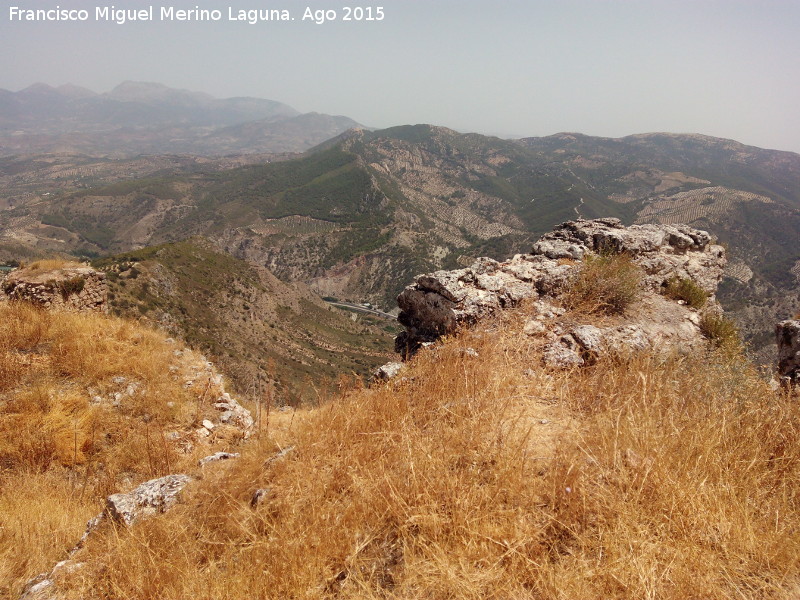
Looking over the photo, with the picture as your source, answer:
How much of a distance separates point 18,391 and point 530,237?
155 m

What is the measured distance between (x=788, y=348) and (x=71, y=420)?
1186cm

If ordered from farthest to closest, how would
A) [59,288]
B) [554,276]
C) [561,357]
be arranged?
→ [59,288] → [554,276] → [561,357]

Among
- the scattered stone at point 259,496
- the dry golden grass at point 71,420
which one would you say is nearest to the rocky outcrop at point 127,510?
the dry golden grass at point 71,420

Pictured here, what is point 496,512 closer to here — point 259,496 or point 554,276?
point 259,496

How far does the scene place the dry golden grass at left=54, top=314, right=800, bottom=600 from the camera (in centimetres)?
213

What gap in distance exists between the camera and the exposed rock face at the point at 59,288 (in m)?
9.14

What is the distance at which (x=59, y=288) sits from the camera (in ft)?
31.4

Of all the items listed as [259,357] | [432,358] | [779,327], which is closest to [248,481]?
[432,358]

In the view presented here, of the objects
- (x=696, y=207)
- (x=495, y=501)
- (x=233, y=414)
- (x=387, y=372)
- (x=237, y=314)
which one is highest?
(x=696, y=207)

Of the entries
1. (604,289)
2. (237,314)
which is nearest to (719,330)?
(604,289)

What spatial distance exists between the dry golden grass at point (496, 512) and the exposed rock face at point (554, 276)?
2.19 m

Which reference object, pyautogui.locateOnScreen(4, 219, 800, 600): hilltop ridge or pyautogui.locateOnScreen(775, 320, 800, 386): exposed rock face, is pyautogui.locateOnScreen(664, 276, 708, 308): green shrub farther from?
pyautogui.locateOnScreen(4, 219, 800, 600): hilltop ridge

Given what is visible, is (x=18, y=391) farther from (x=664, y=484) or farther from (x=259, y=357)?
(x=259, y=357)

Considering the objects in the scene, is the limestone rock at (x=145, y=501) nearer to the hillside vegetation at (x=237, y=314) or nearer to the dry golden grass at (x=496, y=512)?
the dry golden grass at (x=496, y=512)
